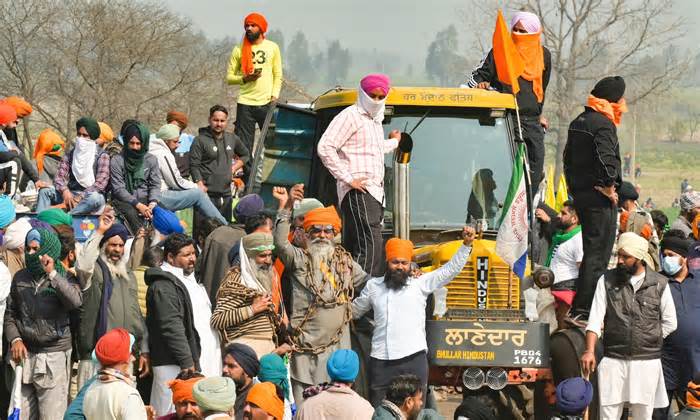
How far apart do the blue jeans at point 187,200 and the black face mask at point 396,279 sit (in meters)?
3.27

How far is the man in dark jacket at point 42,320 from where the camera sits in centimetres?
1066

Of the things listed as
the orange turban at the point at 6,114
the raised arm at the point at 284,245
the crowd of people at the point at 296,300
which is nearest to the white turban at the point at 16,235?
the crowd of people at the point at 296,300

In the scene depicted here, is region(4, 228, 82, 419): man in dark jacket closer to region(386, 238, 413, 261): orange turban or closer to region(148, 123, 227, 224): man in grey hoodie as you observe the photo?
region(386, 238, 413, 261): orange turban

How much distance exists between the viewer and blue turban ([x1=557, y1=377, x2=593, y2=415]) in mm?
10203

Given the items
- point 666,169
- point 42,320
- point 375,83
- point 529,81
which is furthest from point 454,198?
point 666,169

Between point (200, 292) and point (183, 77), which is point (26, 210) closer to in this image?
point (200, 292)

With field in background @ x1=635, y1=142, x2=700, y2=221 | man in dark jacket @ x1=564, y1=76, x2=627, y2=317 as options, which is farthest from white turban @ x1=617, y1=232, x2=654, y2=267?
field in background @ x1=635, y1=142, x2=700, y2=221

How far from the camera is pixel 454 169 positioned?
13.1 metres

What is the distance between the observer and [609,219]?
12.5 metres

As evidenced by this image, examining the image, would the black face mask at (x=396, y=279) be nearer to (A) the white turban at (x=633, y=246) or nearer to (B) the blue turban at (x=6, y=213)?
(A) the white turban at (x=633, y=246)

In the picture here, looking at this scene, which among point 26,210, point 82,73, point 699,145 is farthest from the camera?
point 699,145

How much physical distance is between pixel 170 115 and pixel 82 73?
1248 cm

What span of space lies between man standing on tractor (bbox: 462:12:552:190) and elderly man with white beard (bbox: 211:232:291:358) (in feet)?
13.1

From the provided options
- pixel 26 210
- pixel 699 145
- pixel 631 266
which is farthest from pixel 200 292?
pixel 699 145
